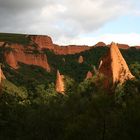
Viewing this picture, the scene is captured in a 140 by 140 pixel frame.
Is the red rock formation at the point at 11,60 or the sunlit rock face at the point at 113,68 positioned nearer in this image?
the sunlit rock face at the point at 113,68

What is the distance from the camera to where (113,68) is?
74.3m

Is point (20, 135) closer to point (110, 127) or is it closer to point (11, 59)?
point (110, 127)

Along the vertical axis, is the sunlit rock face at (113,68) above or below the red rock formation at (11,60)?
above

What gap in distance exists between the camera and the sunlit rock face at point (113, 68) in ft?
235

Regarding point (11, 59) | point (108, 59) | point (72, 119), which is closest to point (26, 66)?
point (11, 59)

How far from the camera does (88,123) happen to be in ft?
133

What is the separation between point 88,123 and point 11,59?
153m

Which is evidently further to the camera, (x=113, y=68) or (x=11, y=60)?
(x=11, y=60)

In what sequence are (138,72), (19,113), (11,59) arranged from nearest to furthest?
(19,113) < (138,72) < (11,59)

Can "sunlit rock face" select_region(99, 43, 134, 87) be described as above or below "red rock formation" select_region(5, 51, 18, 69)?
above

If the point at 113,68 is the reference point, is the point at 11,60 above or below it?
below

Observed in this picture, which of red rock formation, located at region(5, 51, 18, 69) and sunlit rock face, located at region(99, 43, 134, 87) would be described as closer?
sunlit rock face, located at region(99, 43, 134, 87)

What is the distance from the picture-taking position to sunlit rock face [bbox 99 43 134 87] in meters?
71.7

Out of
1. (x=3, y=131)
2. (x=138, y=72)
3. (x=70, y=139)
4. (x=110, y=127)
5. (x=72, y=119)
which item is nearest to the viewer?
(x=110, y=127)
